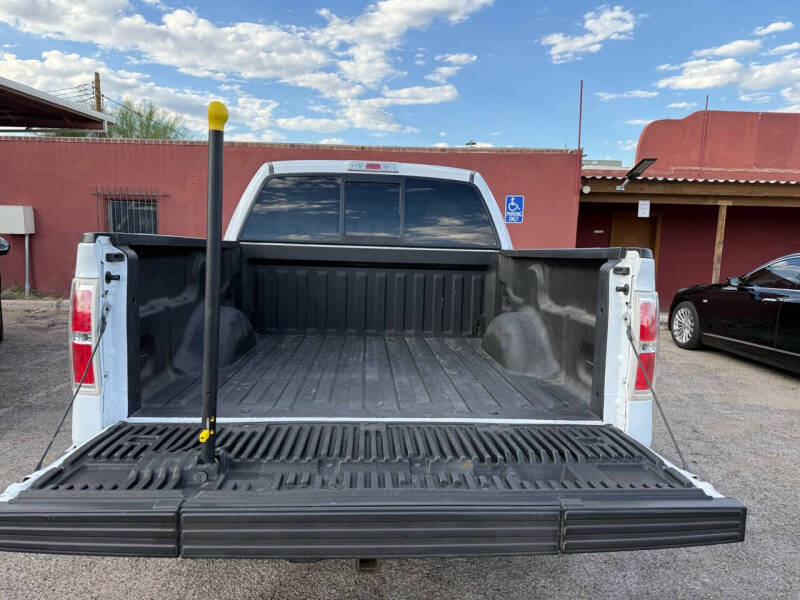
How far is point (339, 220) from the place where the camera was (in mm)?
4023

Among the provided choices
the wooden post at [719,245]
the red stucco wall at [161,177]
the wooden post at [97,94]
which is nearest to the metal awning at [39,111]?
the red stucco wall at [161,177]

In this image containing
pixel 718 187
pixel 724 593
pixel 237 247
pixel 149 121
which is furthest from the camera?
pixel 149 121

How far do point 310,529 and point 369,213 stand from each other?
110 inches

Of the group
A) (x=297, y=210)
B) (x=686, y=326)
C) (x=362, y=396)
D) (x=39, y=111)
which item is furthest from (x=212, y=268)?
(x=39, y=111)

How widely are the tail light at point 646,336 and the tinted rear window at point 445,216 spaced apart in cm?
192

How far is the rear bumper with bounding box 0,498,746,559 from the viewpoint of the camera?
1.59 meters

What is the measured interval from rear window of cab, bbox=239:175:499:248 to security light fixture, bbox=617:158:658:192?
30.0ft

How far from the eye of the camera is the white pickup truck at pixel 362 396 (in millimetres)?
1630

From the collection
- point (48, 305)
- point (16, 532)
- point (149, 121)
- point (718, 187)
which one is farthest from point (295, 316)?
point (149, 121)

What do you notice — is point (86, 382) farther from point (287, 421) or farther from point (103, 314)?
point (287, 421)

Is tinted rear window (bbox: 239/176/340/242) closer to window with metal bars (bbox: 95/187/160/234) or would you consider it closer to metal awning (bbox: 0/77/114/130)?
metal awning (bbox: 0/77/114/130)

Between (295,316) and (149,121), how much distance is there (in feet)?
85.4

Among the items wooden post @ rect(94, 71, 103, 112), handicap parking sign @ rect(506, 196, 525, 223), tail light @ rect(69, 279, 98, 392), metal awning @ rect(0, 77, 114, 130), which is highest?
wooden post @ rect(94, 71, 103, 112)

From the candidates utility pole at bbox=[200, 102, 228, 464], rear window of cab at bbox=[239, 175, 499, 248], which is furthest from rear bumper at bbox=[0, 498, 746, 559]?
rear window of cab at bbox=[239, 175, 499, 248]
